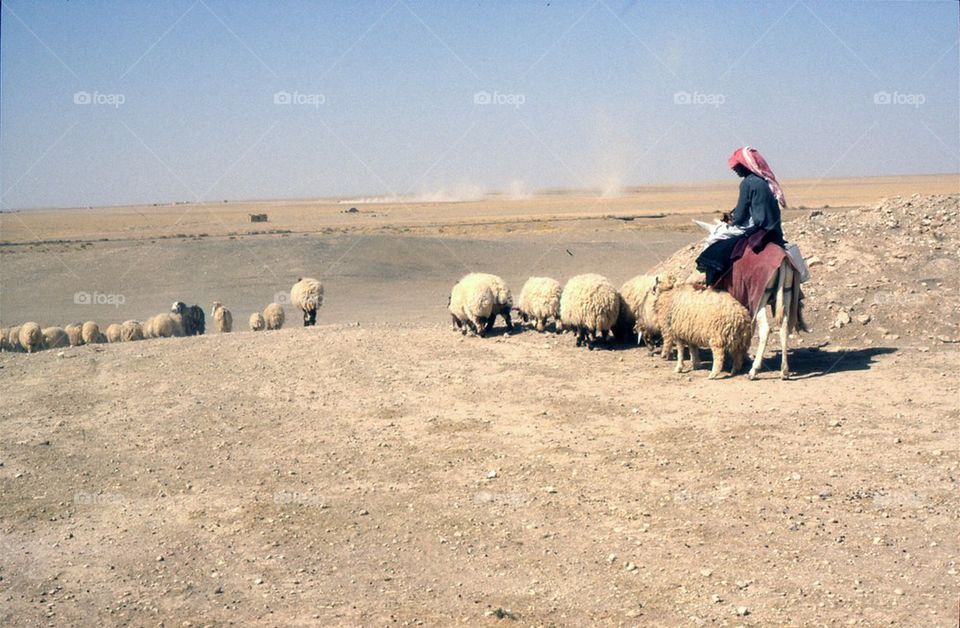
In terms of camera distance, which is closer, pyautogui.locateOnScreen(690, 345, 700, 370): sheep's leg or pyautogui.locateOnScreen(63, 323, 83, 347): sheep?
pyautogui.locateOnScreen(690, 345, 700, 370): sheep's leg

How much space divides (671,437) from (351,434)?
3.38 m

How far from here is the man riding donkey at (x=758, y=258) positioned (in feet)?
33.2

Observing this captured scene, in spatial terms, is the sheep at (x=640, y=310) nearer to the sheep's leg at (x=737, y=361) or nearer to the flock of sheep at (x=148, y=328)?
the sheep's leg at (x=737, y=361)

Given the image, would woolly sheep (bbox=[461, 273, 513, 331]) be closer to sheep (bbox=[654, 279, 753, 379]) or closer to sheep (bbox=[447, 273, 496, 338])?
sheep (bbox=[447, 273, 496, 338])

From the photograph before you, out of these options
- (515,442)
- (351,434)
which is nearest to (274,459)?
(351,434)

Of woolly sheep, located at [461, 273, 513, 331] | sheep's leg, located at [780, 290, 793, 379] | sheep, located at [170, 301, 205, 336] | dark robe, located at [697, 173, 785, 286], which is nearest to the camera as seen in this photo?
sheep's leg, located at [780, 290, 793, 379]

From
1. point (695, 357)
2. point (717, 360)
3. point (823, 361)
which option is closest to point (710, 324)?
point (717, 360)

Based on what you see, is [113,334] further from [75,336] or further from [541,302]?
[541,302]

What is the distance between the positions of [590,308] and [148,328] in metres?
11.6

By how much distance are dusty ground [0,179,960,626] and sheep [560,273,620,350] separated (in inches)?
21.8

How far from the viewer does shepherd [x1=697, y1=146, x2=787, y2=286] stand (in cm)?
1019

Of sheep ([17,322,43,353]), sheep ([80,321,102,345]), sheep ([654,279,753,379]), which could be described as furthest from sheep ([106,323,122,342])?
sheep ([654,279,753,379])

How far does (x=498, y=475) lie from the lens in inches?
304

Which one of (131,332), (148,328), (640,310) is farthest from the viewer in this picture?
(148,328)
